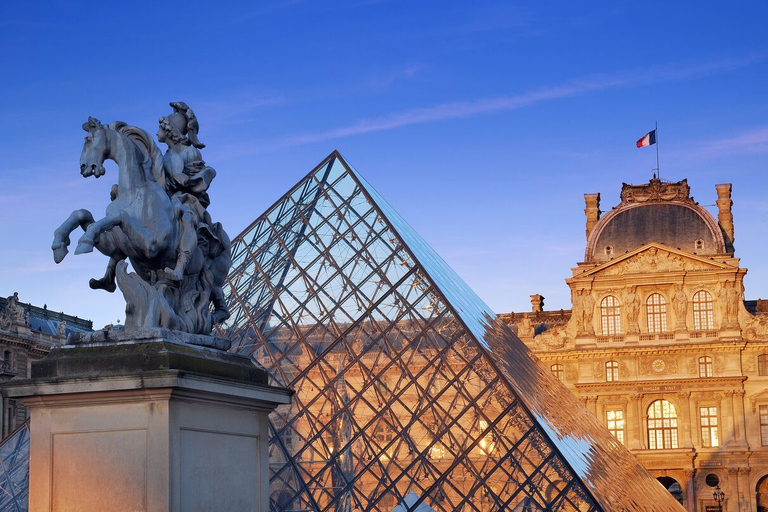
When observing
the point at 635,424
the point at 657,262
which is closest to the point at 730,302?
the point at 657,262

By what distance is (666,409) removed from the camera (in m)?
52.0

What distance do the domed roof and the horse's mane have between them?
48506 millimetres

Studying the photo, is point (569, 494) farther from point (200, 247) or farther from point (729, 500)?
point (729, 500)

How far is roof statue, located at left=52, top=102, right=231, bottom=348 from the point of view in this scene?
231 inches

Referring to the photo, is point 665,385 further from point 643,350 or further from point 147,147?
point 147,147

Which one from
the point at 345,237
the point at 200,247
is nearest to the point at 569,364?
the point at 345,237

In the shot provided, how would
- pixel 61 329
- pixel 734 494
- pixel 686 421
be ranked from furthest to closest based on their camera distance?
pixel 61 329, pixel 686 421, pixel 734 494

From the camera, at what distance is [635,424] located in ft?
171

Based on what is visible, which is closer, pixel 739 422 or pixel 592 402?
pixel 739 422

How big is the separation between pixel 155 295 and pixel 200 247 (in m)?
0.44

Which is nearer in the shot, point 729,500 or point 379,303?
point 379,303

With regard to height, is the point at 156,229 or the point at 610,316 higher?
the point at 610,316

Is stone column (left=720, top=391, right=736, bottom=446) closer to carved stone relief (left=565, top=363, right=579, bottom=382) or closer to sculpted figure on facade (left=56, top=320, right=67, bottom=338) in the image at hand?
carved stone relief (left=565, top=363, right=579, bottom=382)

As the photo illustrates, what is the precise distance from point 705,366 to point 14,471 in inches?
1498
